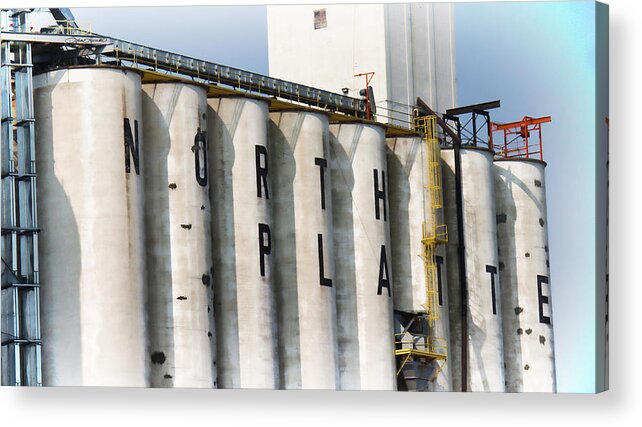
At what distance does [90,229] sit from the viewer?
42.3 m

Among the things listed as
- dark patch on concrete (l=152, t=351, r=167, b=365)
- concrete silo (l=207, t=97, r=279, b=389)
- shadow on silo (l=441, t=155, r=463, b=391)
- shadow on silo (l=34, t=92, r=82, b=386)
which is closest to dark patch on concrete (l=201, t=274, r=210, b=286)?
concrete silo (l=207, t=97, r=279, b=389)

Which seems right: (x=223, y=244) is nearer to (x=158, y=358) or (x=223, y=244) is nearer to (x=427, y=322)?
(x=158, y=358)

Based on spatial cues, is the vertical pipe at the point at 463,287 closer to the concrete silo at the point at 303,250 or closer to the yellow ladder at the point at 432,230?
the yellow ladder at the point at 432,230

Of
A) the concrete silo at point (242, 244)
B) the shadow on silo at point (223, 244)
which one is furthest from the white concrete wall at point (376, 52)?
the shadow on silo at point (223, 244)

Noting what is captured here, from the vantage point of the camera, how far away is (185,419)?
1630 inches

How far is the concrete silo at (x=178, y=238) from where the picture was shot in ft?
142

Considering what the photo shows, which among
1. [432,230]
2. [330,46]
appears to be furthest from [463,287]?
[330,46]

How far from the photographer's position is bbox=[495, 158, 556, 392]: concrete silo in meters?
49.9

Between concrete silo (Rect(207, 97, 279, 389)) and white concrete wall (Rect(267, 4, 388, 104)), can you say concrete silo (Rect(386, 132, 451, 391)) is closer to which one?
white concrete wall (Rect(267, 4, 388, 104))

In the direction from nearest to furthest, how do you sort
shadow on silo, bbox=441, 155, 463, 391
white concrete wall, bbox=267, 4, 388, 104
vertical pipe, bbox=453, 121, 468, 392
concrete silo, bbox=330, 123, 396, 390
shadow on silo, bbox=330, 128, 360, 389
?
white concrete wall, bbox=267, 4, 388, 104
shadow on silo, bbox=330, 128, 360, 389
concrete silo, bbox=330, 123, 396, 390
vertical pipe, bbox=453, 121, 468, 392
shadow on silo, bbox=441, 155, 463, 391

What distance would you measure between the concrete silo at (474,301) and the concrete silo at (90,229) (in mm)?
9843

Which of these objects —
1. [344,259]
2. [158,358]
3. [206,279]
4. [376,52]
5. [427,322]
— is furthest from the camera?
[376,52]

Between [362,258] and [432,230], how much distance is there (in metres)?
2.23

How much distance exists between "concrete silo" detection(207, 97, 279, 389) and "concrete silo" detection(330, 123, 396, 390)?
2.51m
